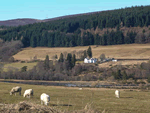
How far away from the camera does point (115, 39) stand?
193 meters

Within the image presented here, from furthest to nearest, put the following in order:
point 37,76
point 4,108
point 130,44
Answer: point 130,44 → point 37,76 → point 4,108

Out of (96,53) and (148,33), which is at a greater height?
(148,33)

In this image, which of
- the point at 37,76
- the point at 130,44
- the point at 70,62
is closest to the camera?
the point at 37,76

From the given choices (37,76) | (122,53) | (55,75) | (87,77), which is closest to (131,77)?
(87,77)

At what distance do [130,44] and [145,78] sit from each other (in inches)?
3754

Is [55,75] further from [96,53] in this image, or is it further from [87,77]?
[96,53]

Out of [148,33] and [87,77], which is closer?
[87,77]

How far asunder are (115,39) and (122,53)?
119ft

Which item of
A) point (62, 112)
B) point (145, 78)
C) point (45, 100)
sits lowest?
point (145, 78)

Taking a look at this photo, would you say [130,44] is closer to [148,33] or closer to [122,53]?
[148,33]

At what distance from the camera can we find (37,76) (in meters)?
101

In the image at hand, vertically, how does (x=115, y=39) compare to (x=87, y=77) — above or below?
above

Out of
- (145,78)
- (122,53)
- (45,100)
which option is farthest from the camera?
(122,53)

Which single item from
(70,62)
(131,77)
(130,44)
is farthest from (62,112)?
(130,44)
